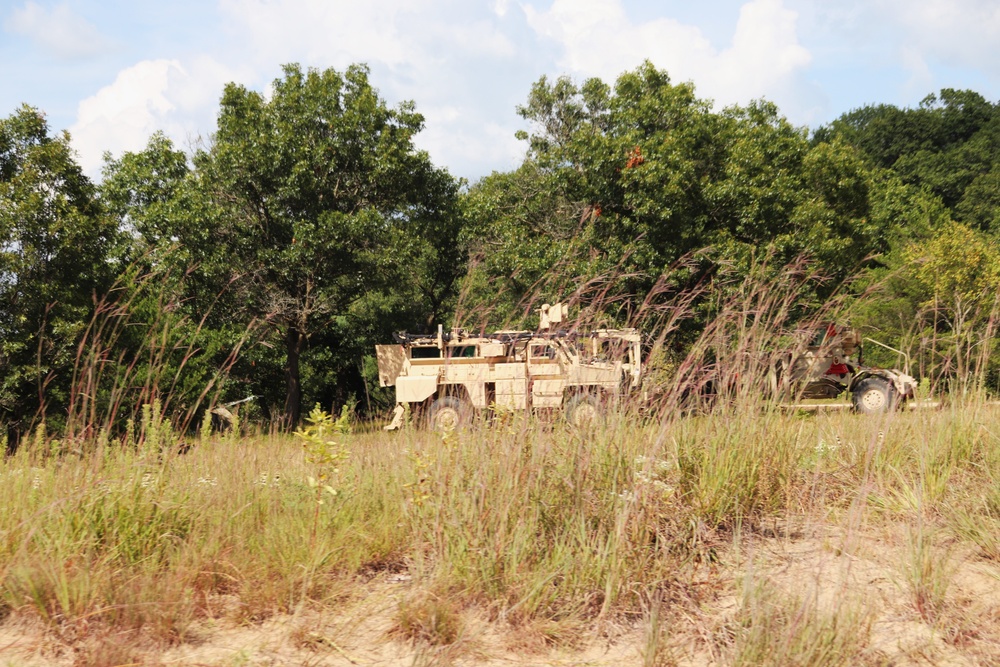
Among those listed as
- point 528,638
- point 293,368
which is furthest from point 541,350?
point 293,368

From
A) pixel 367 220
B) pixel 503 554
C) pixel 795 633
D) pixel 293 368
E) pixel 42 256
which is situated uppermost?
pixel 367 220

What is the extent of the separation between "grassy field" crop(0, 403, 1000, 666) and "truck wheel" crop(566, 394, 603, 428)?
0.11 meters

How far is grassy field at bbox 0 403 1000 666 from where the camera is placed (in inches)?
113

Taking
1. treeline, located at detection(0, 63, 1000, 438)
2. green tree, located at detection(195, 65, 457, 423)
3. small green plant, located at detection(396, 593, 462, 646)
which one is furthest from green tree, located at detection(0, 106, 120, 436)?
small green plant, located at detection(396, 593, 462, 646)

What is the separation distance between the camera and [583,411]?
3.99 m

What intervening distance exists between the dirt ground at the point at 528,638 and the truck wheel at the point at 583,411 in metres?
0.97

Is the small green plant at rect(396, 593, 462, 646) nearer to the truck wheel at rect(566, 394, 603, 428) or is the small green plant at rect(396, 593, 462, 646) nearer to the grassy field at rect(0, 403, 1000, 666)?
the grassy field at rect(0, 403, 1000, 666)

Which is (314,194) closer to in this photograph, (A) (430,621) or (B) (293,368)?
(B) (293,368)

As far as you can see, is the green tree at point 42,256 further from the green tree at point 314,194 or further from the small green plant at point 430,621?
the small green plant at point 430,621

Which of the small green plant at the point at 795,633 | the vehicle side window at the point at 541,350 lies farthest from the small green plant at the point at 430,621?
the vehicle side window at the point at 541,350

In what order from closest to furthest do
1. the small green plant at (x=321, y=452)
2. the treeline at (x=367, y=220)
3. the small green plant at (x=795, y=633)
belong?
the small green plant at (x=795, y=633) < the small green plant at (x=321, y=452) < the treeline at (x=367, y=220)

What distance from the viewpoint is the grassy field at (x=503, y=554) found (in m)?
2.88

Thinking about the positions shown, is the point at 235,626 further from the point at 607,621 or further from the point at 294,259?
the point at 294,259

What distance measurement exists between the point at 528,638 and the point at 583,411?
130cm
